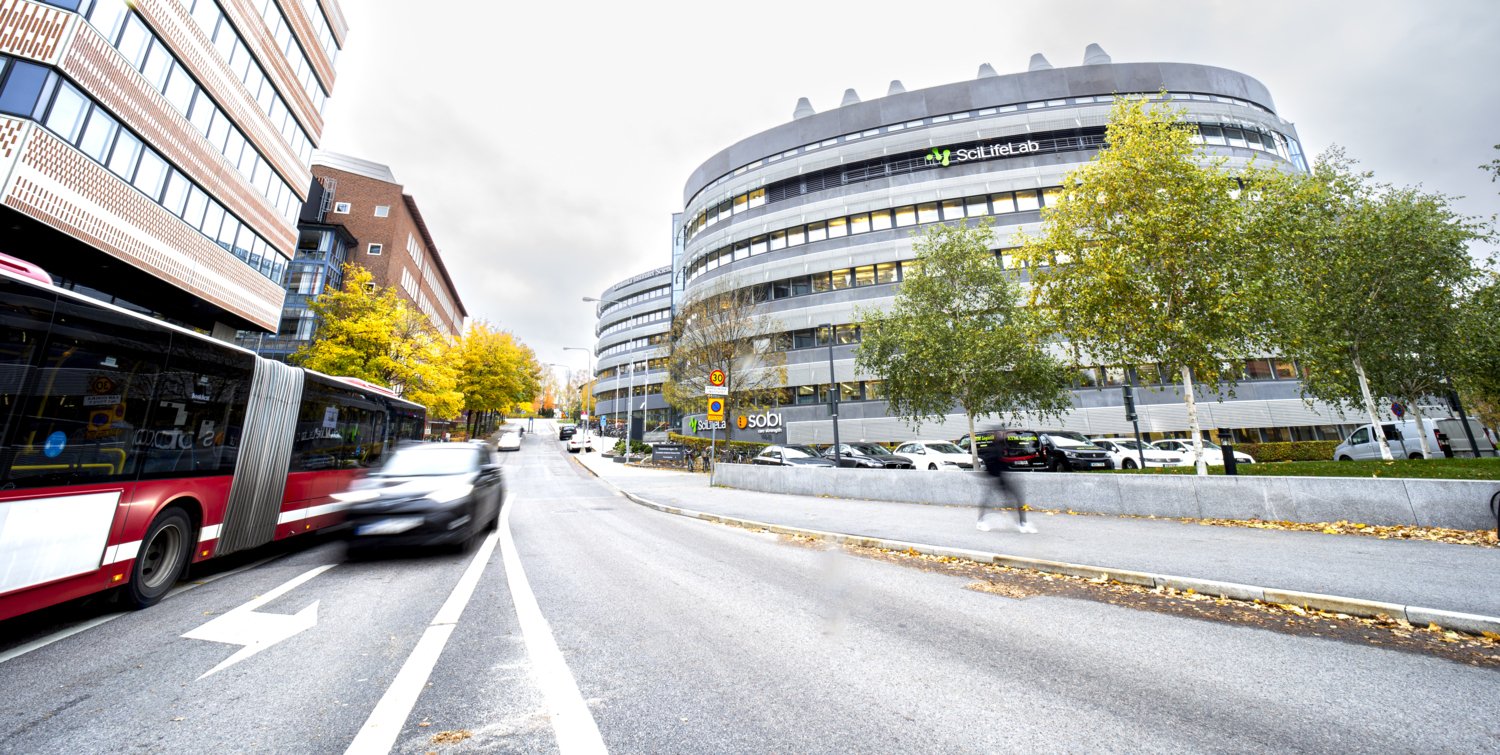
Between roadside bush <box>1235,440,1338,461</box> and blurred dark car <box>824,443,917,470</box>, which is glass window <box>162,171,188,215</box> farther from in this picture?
roadside bush <box>1235,440,1338,461</box>

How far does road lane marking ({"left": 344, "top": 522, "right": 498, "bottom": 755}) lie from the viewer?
7.89 feet

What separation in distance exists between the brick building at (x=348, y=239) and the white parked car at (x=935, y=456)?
1438 inches

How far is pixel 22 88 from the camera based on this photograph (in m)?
12.1

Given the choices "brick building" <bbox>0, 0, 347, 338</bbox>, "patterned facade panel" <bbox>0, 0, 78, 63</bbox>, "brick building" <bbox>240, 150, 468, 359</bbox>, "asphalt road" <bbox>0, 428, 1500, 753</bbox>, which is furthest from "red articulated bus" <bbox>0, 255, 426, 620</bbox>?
"brick building" <bbox>240, 150, 468, 359</bbox>

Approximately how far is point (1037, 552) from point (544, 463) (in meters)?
32.4

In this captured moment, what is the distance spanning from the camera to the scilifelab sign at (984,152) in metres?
31.4

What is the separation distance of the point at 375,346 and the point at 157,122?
37.0ft

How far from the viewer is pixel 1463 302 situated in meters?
16.0

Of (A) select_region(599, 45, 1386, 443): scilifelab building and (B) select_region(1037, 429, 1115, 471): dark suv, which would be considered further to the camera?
(A) select_region(599, 45, 1386, 443): scilifelab building

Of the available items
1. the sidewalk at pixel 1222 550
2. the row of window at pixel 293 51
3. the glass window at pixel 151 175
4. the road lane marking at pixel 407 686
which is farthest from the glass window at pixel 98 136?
the sidewalk at pixel 1222 550

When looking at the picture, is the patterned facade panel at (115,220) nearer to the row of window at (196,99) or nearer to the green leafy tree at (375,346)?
the row of window at (196,99)

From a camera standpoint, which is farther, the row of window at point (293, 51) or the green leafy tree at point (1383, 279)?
the row of window at point (293, 51)

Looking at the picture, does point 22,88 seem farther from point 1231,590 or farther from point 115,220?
point 1231,590

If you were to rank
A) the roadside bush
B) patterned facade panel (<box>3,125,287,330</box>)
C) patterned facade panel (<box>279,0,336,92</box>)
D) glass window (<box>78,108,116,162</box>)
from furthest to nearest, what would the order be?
the roadside bush → patterned facade panel (<box>279,0,336,92</box>) → glass window (<box>78,108,116,162</box>) → patterned facade panel (<box>3,125,287,330</box>)
